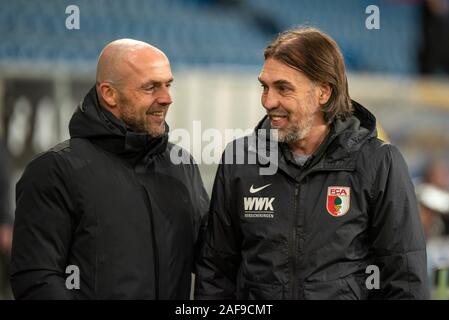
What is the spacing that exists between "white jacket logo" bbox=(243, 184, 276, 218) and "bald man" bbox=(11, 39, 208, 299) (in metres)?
0.29

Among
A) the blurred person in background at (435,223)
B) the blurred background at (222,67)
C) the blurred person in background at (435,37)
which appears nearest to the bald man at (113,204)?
the blurred background at (222,67)

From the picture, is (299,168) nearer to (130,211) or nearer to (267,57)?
(267,57)

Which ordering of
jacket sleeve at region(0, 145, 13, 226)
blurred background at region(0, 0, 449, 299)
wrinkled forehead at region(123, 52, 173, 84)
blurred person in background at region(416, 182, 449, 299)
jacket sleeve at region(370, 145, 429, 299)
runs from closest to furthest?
1. jacket sleeve at region(370, 145, 429, 299)
2. wrinkled forehead at region(123, 52, 173, 84)
3. jacket sleeve at region(0, 145, 13, 226)
4. blurred background at region(0, 0, 449, 299)
5. blurred person in background at region(416, 182, 449, 299)

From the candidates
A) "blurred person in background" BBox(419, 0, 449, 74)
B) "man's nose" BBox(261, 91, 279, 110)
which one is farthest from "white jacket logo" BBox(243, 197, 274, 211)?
"blurred person in background" BBox(419, 0, 449, 74)

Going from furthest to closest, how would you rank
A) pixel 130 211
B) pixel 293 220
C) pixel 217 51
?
pixel 217 51
pixel 130 211
pixel 293 220

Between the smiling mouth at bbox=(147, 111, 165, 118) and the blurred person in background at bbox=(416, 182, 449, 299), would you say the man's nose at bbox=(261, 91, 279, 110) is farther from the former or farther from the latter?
the blurred person in background at bbox=(416, 182, 449, 299)

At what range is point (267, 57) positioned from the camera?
2.34 meters

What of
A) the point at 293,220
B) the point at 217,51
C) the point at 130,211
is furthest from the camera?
the point at 217,51

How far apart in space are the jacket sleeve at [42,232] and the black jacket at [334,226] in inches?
20.0

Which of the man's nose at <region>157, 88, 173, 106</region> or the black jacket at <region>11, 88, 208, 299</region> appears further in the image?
the man's nose at <region>157, 88, 173, 106</region>

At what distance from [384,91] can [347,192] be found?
151 inches

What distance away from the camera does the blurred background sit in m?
5.07

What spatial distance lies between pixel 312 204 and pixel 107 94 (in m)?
0.73

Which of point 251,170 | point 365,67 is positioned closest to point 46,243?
point 251,170
